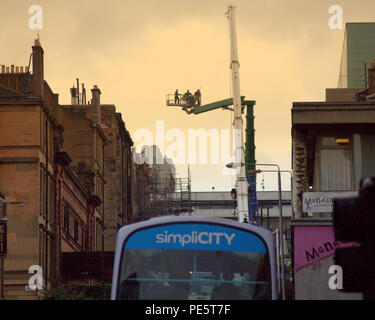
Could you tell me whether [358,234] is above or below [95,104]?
below

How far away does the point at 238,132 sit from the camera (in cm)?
8812

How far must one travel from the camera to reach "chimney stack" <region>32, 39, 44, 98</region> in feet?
242

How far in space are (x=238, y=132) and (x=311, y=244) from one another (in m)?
45.1

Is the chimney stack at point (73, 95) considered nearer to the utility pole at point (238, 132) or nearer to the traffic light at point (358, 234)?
the utility pole at point (238, 132)

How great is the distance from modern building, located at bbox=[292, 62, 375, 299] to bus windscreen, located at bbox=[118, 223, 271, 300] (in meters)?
24.0

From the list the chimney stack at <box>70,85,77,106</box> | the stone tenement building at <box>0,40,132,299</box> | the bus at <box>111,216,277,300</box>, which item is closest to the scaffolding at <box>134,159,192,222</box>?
the chimney stack at <box>70,85,77,106</box>

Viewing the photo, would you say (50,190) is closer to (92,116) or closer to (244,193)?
(244,193)

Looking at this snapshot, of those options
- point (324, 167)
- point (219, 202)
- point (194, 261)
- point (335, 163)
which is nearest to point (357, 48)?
point (324, 167)

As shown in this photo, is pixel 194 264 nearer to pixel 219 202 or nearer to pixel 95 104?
pixel 95 104

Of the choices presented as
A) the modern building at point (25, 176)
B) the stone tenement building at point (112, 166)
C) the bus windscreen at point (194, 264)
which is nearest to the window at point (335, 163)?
the bus windscreen at point (194, 264)

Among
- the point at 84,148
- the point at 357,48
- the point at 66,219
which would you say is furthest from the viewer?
the point at 357,48

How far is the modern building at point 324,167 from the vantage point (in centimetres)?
4275

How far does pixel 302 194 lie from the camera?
42.9m
